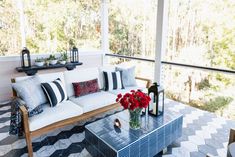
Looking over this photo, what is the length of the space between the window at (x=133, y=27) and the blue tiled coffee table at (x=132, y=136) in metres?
2.53

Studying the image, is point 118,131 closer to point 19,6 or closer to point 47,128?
point 47,128

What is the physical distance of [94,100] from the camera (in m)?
2.96

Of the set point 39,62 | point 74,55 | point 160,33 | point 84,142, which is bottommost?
point 84,142

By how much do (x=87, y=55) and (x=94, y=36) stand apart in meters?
0.66

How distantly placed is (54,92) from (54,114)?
0.38 m

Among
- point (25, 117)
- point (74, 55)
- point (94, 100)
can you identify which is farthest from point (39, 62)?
point (25, 117)

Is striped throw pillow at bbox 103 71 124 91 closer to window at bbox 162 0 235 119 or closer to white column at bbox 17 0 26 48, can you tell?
window at bbox 162 0 235 119

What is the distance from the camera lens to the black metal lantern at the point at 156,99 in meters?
2.40

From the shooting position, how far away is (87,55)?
18.0 ft

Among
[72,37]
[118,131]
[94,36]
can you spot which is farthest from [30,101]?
[94,36]

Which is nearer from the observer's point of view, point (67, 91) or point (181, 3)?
point (67, 91)

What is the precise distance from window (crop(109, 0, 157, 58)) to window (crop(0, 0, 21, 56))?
8.43 feet

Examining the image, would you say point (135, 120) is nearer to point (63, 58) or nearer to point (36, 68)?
point (36, 68)

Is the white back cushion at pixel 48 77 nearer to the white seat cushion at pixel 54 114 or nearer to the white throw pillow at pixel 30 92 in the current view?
the white throw pillow at pixel 30 92
